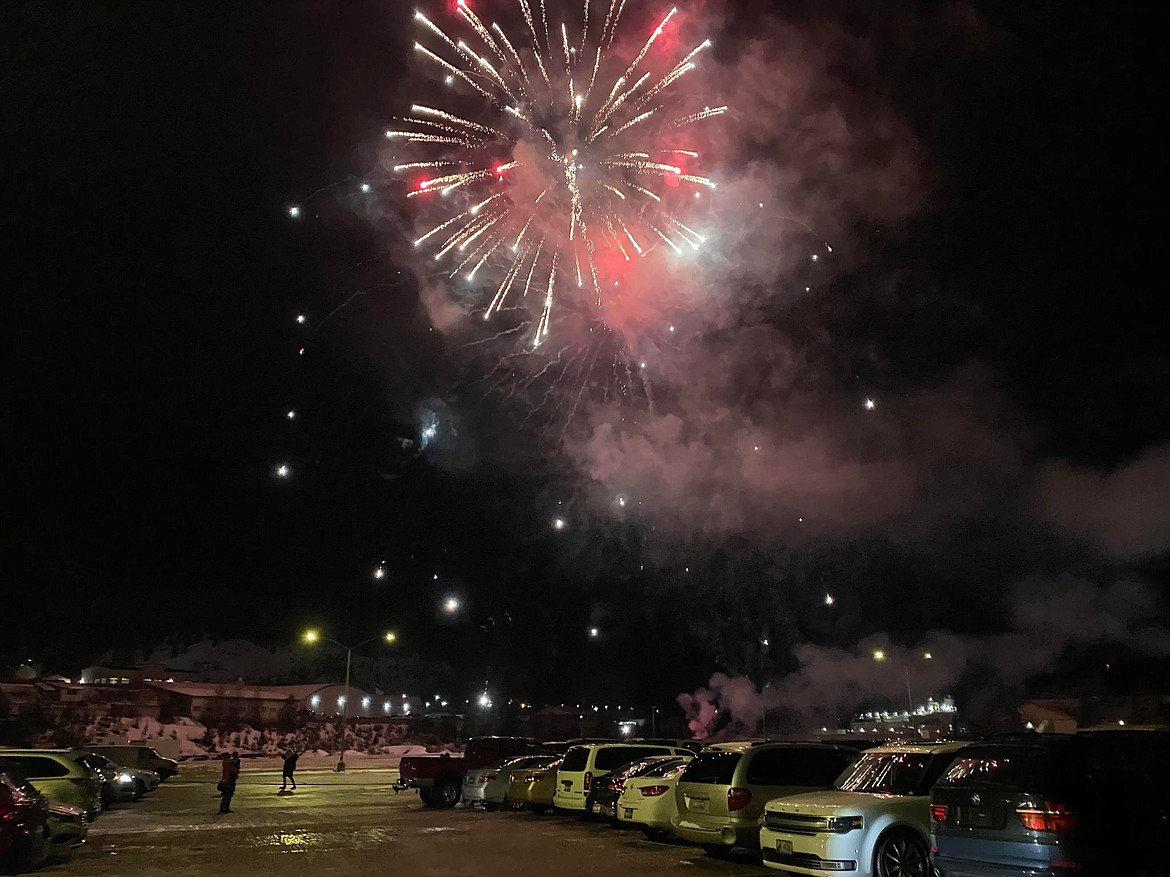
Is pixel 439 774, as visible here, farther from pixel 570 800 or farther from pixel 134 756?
pixel 134 756

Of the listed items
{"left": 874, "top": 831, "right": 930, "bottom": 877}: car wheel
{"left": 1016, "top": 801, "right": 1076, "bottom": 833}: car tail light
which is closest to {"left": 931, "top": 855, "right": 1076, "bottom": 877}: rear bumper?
{"left": 1016, "top": 801, "right": 1076, "bottom": 833}: car tail light

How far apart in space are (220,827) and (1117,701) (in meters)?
45.9

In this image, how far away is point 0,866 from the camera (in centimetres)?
1098

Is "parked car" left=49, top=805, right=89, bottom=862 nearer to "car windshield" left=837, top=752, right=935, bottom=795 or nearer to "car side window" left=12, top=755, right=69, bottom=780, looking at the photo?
"car side window" left=12, top=755, right=69, bottom=780

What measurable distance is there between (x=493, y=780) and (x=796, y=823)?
12.4 meters

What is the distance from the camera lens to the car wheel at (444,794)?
21.2 meters

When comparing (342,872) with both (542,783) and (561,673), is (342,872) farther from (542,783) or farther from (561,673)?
(561,673)

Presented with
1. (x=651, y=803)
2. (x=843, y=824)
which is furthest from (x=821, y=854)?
(x=651, y=803)

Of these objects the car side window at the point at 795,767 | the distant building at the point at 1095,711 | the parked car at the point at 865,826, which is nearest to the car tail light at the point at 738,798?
the car side window at the point at 795,767

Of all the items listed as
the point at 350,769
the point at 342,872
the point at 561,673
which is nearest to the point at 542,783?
the point at 342,872

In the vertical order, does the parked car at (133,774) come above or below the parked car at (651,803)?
below

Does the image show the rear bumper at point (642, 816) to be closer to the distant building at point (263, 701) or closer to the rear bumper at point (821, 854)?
the rear bumper at point (821, 854)

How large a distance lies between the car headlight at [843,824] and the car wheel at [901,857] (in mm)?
320

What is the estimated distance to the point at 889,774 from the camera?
9.59 metres
